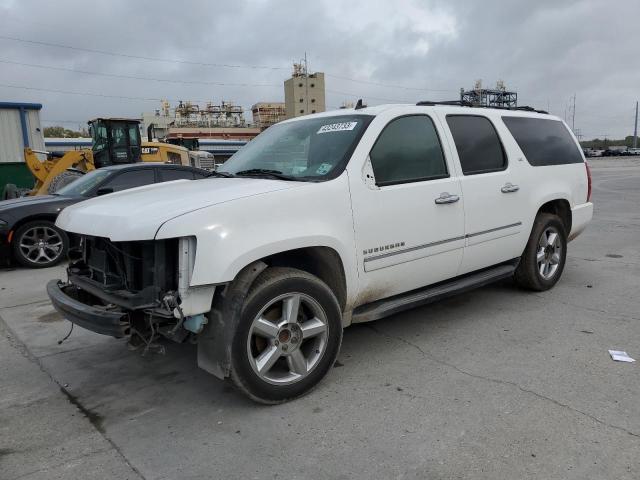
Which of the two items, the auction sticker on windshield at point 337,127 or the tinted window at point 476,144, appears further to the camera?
the tinted window at point 476,144

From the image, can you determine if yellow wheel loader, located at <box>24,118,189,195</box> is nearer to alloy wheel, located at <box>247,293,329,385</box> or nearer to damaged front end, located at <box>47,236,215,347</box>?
damaged front end, located at <box>47,236,215,347</box>

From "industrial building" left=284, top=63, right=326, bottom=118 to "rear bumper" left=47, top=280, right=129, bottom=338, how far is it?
78.3m

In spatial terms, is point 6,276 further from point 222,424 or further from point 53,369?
point 222,424

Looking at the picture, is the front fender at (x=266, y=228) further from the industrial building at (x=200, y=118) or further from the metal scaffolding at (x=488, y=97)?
the industrial building at (x=200, y=118)

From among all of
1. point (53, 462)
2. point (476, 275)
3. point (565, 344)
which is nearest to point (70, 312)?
point (53, 462)

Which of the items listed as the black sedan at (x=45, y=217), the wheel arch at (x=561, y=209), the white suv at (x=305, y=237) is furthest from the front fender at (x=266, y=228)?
the black sedan at (x=45, y=217)

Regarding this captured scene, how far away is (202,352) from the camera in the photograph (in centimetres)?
311

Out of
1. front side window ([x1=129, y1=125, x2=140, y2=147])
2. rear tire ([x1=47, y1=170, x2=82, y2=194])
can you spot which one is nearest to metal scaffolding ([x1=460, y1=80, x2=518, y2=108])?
rear tire ([x1=47, y1=170, x2=82, y2=194])

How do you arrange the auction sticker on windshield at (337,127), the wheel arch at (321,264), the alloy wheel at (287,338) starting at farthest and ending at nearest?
the auction sticker on windshield at (337,127) → the wheel arch at (321,264) → the alloy wheel at (287,338)

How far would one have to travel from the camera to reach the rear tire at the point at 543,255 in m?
5.20

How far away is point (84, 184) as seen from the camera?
837 cm

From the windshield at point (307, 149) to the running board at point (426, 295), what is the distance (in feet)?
3.42

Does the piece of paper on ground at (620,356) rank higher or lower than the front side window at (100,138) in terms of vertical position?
lower

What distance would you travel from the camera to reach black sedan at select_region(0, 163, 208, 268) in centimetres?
765
